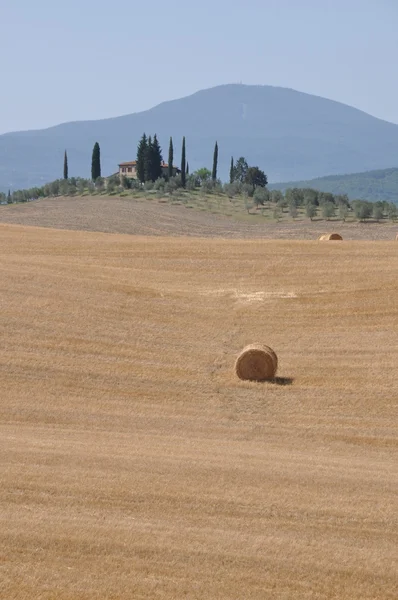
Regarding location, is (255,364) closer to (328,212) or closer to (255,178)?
(328,212)

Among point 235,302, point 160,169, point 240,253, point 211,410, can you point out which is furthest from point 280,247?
point 160,169

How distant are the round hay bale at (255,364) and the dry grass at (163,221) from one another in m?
33.4

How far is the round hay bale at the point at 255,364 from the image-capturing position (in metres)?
22.9

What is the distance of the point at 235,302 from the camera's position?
30.2 metres

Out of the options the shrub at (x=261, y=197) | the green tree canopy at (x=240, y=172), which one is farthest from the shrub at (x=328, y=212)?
the green tree canopy at (x=240, y=172)

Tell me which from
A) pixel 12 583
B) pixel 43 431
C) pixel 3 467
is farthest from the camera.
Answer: pixel 43 431

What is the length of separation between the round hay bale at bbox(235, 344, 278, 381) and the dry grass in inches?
1314

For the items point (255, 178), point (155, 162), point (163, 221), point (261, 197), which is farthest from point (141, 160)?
point (163, 221)

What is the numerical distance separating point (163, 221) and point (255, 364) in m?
48.4

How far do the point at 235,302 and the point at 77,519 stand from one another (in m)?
17.4

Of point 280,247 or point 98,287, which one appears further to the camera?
point 280,247

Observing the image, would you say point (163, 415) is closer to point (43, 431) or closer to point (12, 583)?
point (43, 431)

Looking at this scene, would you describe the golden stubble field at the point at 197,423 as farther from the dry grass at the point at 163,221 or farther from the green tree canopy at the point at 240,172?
the green tree canopy at the point at 240,172

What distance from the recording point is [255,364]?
22.9 meters
